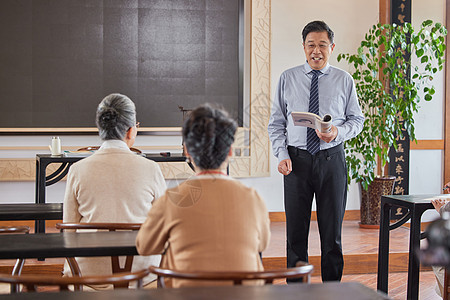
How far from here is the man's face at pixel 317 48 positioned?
12.0 feet

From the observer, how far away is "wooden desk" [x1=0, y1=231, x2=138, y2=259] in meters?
2.08

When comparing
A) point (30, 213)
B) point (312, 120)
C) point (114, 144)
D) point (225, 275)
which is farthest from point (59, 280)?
point (312, 120)

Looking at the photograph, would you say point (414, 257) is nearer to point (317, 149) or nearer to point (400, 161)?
point (317, 149)

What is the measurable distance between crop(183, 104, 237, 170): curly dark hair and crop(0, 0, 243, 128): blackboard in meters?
4.08

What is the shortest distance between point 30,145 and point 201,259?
447cm

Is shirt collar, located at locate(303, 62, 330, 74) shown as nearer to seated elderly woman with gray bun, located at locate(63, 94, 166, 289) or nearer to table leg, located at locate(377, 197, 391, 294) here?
table leg, located at locate(377, 197, 391, 294)

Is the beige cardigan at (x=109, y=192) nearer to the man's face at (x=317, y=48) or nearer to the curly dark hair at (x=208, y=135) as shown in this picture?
the curly dark hair at (x=208, y=135)

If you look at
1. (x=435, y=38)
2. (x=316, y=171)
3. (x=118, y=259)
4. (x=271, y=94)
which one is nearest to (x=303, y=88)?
(x=316, y=171)

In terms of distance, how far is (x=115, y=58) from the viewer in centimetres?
597

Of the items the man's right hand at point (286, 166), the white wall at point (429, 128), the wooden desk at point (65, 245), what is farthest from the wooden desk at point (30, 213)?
the white wall at point (429, 128)

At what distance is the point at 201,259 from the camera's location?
5.98 ft

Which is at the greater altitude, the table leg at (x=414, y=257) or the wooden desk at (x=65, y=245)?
the wooden desk at (x=65, y=245)

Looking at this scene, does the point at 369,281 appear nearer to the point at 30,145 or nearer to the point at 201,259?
the point at 201,259

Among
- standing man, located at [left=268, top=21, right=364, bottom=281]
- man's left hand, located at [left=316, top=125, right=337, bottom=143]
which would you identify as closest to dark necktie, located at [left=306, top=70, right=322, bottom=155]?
standing man, located at [left=268, top=21, right=364, bottom=281]
